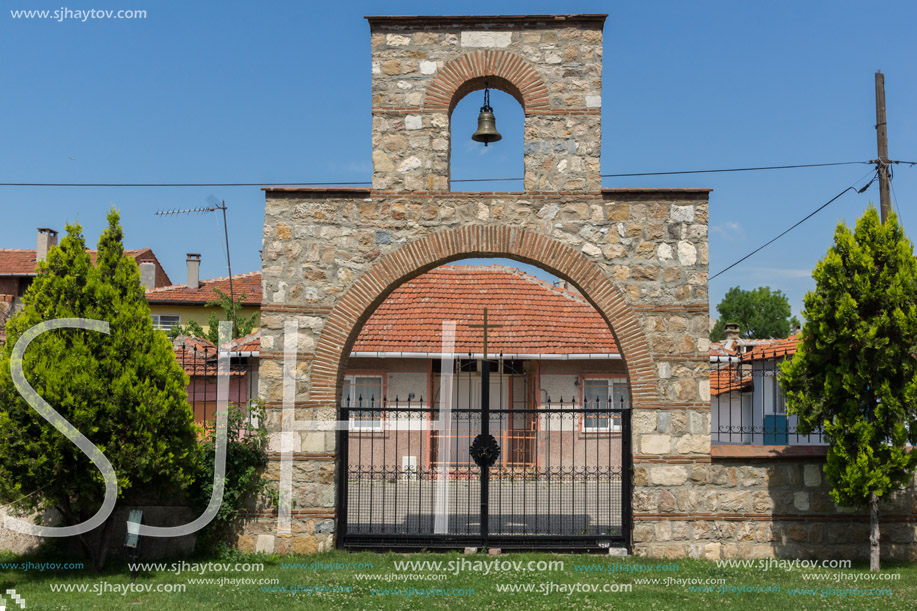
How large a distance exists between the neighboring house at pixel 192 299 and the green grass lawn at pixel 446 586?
56.0 feet

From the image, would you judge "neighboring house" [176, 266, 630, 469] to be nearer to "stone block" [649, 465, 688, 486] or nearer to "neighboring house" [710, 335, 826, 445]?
"neighboring house" [710, 335, 826, 445]

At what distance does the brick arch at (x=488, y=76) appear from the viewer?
8500 millimetres

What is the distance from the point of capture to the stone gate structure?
8266 mm

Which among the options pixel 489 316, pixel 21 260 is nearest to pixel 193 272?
pixel 21 260

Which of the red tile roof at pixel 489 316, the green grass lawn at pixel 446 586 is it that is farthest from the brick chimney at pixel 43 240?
the green grass lawn at pixel 446 586

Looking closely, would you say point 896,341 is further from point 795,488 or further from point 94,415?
point 94,415

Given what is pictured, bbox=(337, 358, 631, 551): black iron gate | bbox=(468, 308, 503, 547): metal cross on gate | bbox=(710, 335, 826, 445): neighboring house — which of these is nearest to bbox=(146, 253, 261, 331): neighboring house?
bbox=(337, 358, 631, 551): black iron gate

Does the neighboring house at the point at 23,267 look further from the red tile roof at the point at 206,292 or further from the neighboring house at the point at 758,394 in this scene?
the neighboring house at the point at 758,394

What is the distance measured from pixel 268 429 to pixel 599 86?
17.3 feet

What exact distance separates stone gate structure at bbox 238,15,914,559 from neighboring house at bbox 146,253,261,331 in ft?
53.6

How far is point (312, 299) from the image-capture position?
27.9ft

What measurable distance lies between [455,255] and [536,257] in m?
0.90

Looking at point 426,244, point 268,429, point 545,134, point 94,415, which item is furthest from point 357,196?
point 94,415

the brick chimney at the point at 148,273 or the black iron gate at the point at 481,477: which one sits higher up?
the brick chimney at the point at 148,273
